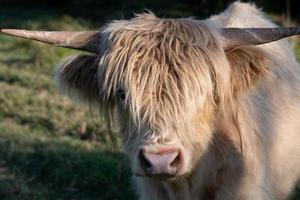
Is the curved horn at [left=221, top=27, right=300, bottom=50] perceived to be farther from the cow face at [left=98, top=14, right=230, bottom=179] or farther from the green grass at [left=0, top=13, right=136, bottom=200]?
the green grass at [left=0, top=13, right=136, bottom=200]

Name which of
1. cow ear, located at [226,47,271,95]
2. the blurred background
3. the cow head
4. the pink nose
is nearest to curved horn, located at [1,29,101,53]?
the cow head

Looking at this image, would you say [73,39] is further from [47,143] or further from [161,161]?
[47,143]

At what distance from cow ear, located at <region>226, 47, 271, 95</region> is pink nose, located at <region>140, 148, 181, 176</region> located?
2.50 ft

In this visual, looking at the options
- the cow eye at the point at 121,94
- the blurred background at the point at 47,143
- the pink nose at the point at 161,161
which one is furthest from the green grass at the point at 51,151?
the pink nose at the point at 161,161

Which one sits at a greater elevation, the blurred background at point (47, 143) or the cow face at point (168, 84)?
the cow face at point (168, 84)

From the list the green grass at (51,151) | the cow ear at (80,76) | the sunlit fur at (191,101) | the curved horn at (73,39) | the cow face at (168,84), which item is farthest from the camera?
the green grass at (51,151)

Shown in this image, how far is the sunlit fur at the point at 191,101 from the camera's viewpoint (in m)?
4.30

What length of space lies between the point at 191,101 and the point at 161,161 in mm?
513

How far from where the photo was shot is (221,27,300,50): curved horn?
4371mm

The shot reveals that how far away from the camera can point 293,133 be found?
5.43 meters

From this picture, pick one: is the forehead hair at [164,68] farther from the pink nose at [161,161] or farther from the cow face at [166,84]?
the pink nose at [161,161]

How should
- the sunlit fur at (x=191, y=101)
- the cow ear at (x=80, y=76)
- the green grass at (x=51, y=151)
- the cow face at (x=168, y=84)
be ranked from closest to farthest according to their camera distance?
the cow face at (x=168, y=84) < the sunlit fur at (x=191, y=101) < the cow ear at (x=80, y=76) < the green grass at (x=51, y=151)

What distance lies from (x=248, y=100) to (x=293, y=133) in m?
0.74

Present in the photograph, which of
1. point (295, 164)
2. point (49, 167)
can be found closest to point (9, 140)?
point (49, 167)
